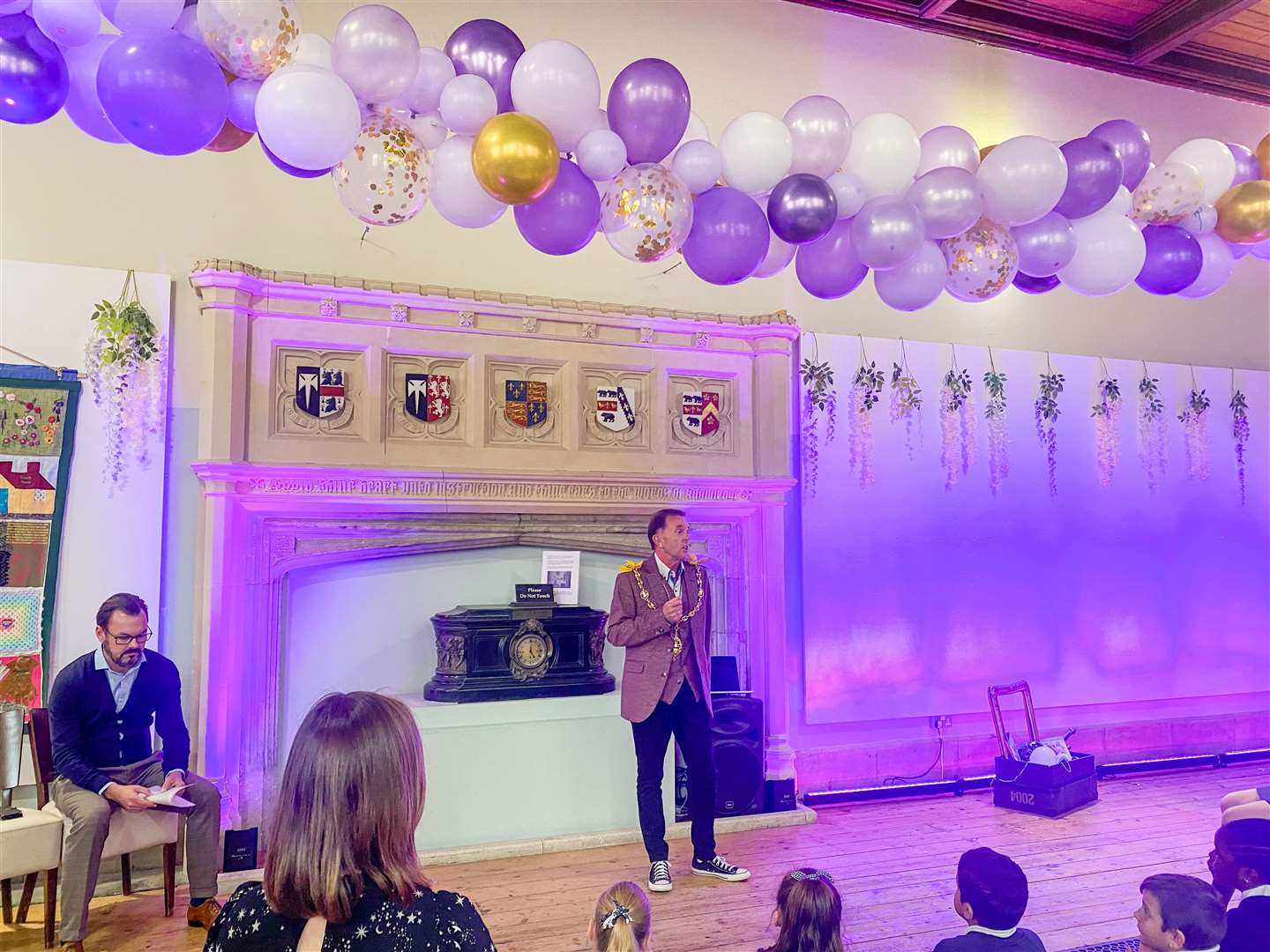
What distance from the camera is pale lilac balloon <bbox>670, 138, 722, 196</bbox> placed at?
10.8 ft

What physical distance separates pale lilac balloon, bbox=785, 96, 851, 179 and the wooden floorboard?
2788 millimetres

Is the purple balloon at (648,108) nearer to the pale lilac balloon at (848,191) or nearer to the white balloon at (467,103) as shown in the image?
the white balloon at (467,103)

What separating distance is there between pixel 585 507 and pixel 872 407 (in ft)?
6.44

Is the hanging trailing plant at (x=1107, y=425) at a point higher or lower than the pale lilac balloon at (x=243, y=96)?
lower

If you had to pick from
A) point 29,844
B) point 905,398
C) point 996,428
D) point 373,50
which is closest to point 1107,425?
point 996,428

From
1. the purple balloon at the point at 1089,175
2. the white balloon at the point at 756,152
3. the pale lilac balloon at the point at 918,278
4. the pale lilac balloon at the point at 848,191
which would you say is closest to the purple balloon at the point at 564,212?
the white balloon at the point at 756,152

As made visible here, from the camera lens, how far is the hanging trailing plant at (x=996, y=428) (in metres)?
5.91

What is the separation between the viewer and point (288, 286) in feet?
14.4

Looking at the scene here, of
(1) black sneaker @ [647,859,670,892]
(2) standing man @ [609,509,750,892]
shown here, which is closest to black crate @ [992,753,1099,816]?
(2) standing man @ [609,509,750,892]

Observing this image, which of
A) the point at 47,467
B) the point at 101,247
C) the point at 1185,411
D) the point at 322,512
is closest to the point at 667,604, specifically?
the point at 322,512

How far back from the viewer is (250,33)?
2678 mm

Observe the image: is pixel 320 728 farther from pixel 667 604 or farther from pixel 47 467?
pixel 47 467

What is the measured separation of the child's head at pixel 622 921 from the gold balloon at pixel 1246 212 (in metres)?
3.50

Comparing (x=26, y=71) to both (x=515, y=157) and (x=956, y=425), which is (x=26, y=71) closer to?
(x=515, y=157)
